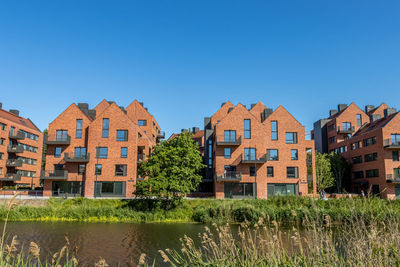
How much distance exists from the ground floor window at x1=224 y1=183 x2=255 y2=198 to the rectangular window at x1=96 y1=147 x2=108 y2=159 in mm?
14040

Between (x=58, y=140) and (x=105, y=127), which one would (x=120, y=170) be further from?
(x=58, y=140)

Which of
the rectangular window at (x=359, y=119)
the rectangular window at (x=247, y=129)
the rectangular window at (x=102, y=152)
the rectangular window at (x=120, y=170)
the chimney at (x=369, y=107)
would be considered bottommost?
the rectangular window at (x=120, y=170)

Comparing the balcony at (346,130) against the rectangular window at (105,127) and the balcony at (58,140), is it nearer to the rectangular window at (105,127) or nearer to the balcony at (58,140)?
the rectangular window at (105,127)

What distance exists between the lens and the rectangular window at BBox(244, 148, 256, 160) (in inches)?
1404

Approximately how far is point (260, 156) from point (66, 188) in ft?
73.0

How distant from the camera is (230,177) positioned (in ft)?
114

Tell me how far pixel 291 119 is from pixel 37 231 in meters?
28.3

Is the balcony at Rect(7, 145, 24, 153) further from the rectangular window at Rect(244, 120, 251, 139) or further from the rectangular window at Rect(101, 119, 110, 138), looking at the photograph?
the rectangular window at Rect(244, 120, 251, 139)

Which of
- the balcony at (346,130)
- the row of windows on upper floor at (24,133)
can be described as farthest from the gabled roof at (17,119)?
the balcony at (346,130)

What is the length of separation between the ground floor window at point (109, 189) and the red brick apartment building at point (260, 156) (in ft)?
35.0

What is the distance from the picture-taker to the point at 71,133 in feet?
120

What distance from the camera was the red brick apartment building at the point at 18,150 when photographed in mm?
44709

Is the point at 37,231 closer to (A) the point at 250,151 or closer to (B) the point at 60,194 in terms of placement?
(B) the point at 60,194

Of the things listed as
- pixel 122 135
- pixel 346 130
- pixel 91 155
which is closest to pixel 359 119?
→ pixel 346 130
